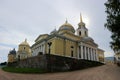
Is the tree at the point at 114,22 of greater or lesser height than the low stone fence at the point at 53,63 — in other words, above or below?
above

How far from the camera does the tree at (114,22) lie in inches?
546

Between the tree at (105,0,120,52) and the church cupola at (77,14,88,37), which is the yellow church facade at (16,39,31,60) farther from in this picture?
the tree at (105,0,120,52)

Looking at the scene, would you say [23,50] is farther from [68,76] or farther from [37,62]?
[68,76]

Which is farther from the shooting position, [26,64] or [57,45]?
[57,45]

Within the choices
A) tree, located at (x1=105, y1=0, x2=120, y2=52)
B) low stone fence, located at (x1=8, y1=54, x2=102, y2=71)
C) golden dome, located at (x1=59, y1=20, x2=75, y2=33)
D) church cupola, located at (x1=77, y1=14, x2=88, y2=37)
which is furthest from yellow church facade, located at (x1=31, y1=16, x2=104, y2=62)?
tree, located at (x1=105, y1=0, x2=120, y2=52)

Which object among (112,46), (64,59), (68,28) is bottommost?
(64,59)

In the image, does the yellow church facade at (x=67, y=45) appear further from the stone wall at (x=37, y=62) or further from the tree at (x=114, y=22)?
the tree at (x=114, y=22)

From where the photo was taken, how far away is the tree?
1386 centimetres

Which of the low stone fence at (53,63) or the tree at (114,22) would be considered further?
the low stone fence at (53,63)

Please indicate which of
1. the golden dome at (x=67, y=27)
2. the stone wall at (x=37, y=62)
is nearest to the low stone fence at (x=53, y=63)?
the stone wall at (x=37, y=62)

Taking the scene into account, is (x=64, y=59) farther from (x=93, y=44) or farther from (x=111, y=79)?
(x=93, y=44)

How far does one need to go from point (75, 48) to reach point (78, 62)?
1364cm

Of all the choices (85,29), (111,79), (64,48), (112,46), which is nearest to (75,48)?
(64,48)

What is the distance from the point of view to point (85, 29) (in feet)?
167
